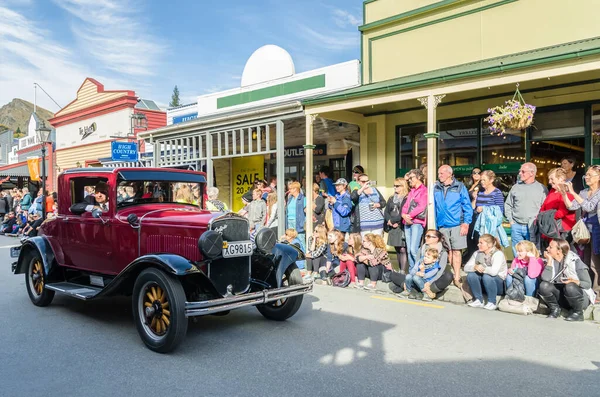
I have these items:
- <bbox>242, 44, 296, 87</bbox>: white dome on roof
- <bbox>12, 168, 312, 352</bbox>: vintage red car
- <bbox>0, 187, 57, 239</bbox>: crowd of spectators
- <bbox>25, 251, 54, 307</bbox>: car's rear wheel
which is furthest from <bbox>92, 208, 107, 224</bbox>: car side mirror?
<bbox>0, 187, 57, 239</bbox>: crowd of spectators

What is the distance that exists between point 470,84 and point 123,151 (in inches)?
537

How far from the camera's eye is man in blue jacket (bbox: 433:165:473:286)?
7.30 m

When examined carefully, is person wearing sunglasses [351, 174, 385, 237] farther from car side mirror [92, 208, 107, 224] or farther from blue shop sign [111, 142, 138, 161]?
blue shop sign [111, 142, 138, 161]

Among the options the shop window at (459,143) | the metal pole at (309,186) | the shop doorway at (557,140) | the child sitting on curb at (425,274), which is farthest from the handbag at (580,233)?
the metal pole at (309,186)

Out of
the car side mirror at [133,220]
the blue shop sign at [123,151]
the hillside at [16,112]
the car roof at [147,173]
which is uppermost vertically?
the hillside at [16,112]

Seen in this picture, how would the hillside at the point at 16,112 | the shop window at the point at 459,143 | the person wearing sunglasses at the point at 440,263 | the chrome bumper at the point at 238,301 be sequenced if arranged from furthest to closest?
the hillside at the point at 16,112, the shop window at the point at 459,143, the person wearing sunglasses at the point at 440,263, the chrome bumper at the point at 238,301

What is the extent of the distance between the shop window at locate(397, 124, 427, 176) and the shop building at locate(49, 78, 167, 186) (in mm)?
13869

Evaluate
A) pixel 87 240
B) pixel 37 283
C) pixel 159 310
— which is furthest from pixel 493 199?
pixel 37 283

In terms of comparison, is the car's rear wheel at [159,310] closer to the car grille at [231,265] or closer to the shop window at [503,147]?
the car grille at [231,265]

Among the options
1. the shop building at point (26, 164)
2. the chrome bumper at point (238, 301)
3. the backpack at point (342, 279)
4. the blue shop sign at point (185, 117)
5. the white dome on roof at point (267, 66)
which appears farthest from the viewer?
the shop building at point (26, 164)

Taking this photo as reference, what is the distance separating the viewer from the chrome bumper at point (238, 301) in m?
4.40

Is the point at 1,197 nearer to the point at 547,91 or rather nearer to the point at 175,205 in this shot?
the point at 175,205

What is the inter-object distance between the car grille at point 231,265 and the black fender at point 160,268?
0.26m

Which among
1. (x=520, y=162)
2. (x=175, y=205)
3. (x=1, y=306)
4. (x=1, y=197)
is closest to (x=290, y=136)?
(x=520, y=162)
